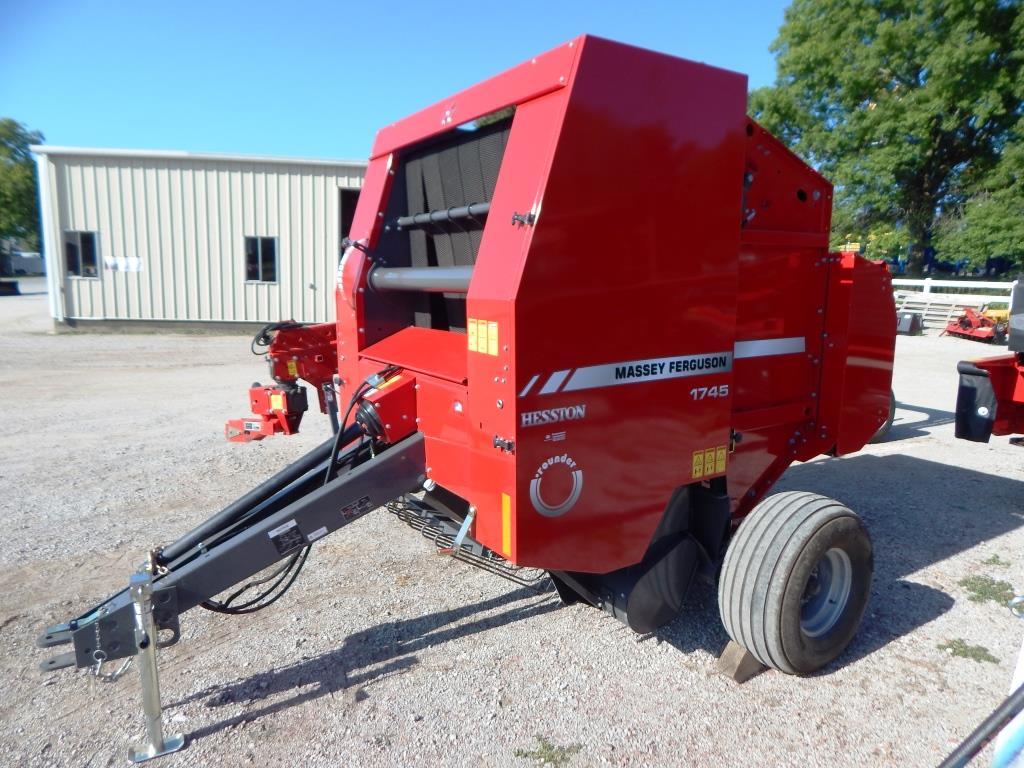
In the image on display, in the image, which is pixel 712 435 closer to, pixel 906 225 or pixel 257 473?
pixel 257 473

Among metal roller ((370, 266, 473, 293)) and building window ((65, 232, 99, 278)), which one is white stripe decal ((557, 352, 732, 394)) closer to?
metal roller ((370, 266, 473, 293))

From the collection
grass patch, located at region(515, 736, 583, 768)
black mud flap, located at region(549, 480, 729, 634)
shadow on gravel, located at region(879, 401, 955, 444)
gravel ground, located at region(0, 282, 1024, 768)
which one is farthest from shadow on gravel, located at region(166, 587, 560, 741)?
shadow on gravel, located at region(879, 401, 955, 444)

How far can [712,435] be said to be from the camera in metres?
2.80

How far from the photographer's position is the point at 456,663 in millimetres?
2926

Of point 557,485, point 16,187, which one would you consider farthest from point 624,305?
point 16,187

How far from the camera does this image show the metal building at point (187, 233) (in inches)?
558

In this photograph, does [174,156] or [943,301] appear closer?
[174,156]

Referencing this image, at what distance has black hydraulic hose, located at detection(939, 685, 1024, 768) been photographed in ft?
4.39

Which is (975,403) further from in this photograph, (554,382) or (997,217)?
(997,217)

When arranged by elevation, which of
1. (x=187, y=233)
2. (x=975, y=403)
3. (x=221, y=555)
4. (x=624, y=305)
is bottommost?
(x=221, y=555)

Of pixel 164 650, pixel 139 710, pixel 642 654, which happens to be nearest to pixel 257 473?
pixel 164 650

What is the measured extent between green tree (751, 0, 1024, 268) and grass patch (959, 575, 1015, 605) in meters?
21.6

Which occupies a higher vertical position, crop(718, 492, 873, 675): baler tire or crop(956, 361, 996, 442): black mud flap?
crop(956, 361, 996, 442): black mud flap

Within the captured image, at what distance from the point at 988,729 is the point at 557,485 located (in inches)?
52.7
